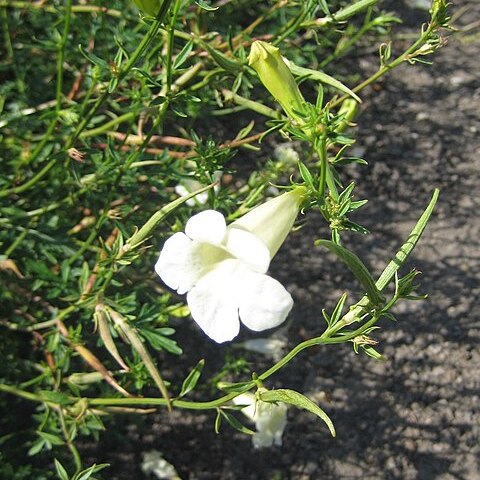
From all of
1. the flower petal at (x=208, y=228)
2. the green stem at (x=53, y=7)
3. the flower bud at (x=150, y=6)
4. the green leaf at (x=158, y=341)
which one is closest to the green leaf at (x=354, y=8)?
the flower bud at (x=150, y=6)

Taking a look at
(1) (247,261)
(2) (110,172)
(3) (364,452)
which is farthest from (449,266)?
(1) (247,261)

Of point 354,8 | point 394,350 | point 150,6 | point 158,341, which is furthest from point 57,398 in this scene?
point 394,350

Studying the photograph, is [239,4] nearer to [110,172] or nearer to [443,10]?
[110,172]

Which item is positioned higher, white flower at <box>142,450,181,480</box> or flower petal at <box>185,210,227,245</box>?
flower petal at <box>185,210,227,245</box>

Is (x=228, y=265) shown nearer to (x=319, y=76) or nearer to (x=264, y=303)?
(x=264, y=303)

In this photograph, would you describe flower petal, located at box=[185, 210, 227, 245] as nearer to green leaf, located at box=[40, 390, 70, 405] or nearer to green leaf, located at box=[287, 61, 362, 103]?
green leaf, located at box=[287, 61, 362, 103]

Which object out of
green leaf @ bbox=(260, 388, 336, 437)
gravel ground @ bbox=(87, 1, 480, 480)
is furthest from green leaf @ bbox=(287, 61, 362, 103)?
gravel ground @ bbox=(87, 1, 480, 480)
